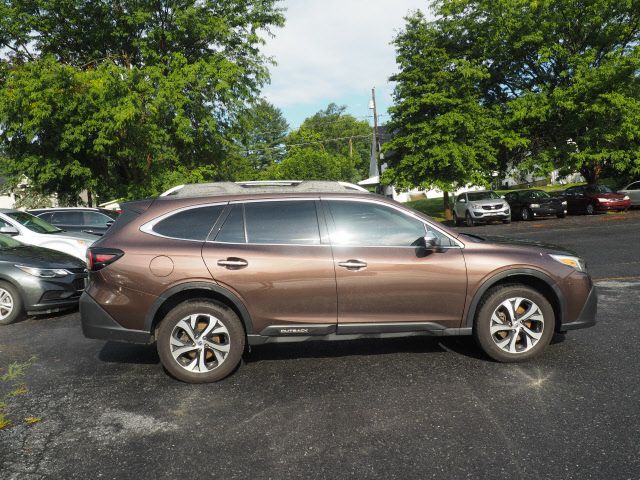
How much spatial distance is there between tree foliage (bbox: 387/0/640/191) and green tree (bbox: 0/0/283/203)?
858 cm

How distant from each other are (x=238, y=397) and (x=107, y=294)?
1.47 metres

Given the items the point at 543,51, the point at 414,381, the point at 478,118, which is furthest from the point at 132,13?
the point at 414,381

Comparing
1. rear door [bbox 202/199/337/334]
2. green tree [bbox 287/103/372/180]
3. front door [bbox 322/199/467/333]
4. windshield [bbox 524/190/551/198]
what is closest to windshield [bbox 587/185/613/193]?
windshield [bbox 524/190/551/198]

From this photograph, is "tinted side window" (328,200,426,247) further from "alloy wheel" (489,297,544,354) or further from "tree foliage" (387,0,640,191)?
"tree foliage" (387,0,640,191)

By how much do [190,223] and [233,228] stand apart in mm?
396

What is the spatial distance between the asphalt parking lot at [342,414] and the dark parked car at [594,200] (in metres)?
21.4

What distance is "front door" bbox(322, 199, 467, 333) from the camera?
14.3ft

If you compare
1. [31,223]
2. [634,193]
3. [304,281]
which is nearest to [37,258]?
[31,223]


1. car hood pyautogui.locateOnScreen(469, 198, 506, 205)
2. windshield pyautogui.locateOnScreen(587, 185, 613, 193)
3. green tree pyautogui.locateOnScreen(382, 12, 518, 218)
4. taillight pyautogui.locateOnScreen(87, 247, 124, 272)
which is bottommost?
taillight pyautogui.locateOnScreen(87, 247, 124, 272)

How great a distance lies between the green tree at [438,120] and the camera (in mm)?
25625

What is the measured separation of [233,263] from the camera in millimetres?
4324

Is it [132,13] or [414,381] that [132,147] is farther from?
[414,381]

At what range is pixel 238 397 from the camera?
13.2 feet

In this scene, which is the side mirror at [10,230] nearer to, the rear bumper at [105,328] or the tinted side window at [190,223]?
the rear bumper at [105,328]
